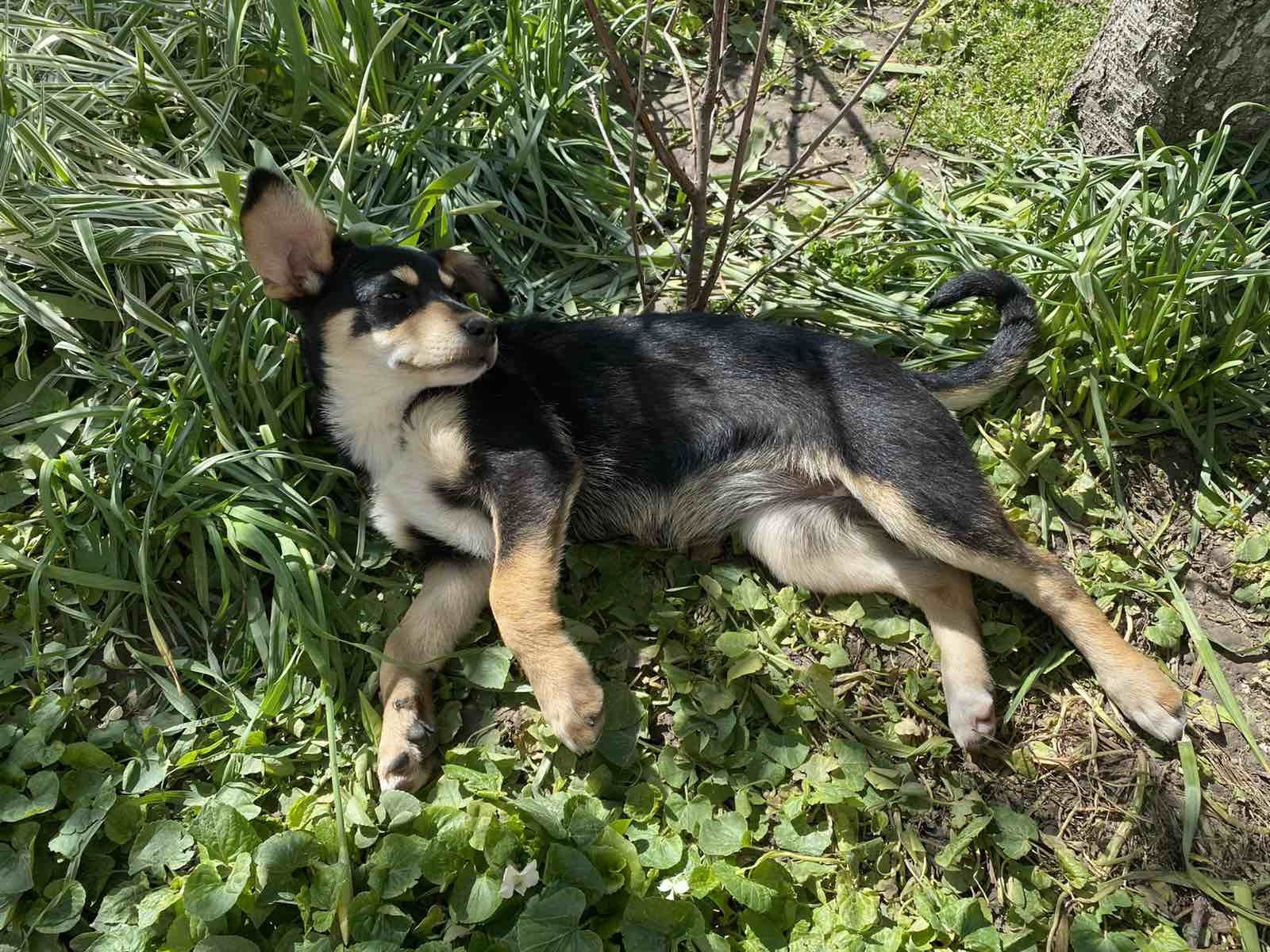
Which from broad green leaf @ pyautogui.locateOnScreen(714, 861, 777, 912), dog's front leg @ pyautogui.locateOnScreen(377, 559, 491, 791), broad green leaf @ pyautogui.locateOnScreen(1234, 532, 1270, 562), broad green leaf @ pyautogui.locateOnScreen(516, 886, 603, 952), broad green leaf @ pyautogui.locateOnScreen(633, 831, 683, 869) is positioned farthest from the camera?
broad green leaf @ pyautogui.locateOnScreen(1234, 532, 1270, 562)

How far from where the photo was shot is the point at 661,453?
10.6 feet

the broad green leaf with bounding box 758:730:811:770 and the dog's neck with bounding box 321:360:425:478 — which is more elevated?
the dog's neck with bounding box 321:360:425:478

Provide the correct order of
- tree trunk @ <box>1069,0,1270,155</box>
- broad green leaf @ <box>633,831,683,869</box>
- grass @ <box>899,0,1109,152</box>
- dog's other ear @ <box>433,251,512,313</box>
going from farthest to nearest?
grass @ <box>899,0,1109,152</box> < tree trunk @ <box>1069,0,1270,155</box> < dog's other ear @ <box>433,251,512,313</box> < broad green leaf @ <box>633,831,683,869</box>

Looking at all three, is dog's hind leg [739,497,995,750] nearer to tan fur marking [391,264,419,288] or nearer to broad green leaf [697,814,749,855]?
broad green leaf [697,814,749,855]

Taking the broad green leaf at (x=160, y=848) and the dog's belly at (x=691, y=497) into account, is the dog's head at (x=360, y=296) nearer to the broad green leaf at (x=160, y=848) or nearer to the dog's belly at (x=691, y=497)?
the dog's belly at (x=691, y=497)

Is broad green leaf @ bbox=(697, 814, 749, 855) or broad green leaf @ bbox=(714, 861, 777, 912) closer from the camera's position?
broad green leaf @ bbox=(714, 861, 777, 912)

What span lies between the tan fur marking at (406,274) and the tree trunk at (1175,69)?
2.97 metres

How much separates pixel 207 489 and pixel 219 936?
1.43 metres

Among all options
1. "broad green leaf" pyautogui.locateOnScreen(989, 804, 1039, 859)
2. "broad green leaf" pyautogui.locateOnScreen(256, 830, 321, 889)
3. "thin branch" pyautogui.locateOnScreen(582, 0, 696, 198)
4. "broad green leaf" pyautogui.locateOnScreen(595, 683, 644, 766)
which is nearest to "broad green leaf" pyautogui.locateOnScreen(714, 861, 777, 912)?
"broad green leaf" pyautogui.locateOnScreen(595, 683, 644, 766)

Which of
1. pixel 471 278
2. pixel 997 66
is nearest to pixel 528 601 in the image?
pixel 471 278

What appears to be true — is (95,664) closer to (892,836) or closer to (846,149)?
(892,836)

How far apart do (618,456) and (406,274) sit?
94 cm

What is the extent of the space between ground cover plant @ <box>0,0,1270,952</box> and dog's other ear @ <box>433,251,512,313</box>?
1.07 feet

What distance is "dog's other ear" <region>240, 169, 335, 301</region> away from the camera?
2.75 metres
